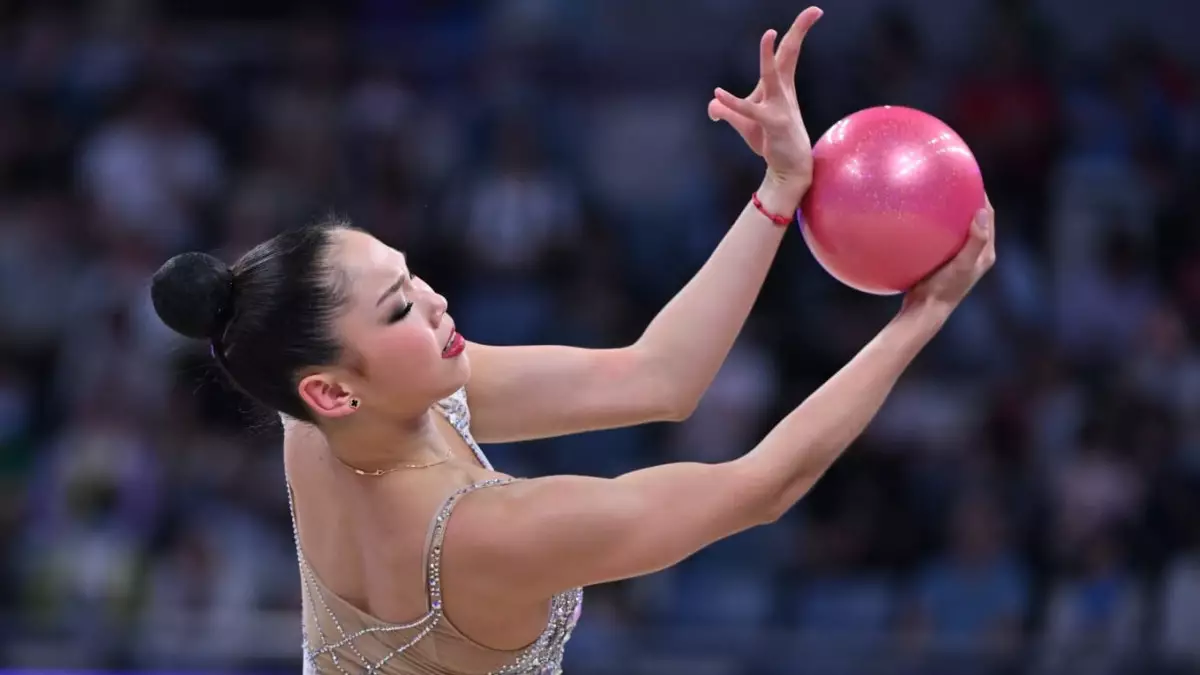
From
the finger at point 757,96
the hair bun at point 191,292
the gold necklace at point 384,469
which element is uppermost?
the finger at point 757,96

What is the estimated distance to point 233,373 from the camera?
2.39m

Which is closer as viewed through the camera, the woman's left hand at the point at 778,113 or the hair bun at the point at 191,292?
the hair bun at the point at 191,292

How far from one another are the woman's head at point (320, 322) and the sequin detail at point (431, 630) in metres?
0.20

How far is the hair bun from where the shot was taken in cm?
230

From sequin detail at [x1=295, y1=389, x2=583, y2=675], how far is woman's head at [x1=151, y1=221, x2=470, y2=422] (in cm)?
20

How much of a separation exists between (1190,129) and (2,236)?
15.5ft

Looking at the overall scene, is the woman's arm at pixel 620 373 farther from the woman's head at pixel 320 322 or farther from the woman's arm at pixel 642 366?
the woman's head at pixel 320 322

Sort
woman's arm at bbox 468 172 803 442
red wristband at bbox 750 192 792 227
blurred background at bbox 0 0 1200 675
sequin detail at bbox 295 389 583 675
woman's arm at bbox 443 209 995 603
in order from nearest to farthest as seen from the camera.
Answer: woman's arm at bbox 443 209 995 603 → sequin detail at bbox 295 389 583 675 → red wristband at bbox 750 192 792 227 → woman's arm at bbox 468 172 803 442 → blurred background at bbox 0 0 1200 675

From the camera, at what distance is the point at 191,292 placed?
2297 millimetres

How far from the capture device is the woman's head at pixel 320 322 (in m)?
2.31

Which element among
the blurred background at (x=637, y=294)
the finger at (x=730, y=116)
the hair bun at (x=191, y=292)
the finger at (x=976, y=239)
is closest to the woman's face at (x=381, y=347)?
the hair bun at (x=191, y=292)

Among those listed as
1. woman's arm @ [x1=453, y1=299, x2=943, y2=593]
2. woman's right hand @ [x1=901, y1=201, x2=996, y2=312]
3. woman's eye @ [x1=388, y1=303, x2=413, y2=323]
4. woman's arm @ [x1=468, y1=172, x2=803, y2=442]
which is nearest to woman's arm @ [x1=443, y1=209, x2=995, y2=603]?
woman's arm @ [x1=453, y1=299, x2=943, y2=593]

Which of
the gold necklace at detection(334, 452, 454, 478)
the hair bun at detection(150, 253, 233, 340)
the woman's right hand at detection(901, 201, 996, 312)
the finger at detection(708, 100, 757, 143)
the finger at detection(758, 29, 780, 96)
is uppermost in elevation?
the finger at detection(758, 29, 780, 96)

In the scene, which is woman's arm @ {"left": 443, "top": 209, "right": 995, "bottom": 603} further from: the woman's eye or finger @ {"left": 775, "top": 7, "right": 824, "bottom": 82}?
finger @ {"left": 775, "top": 7, "right": 824, "bottom": 82}
